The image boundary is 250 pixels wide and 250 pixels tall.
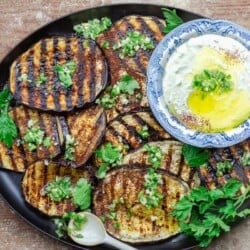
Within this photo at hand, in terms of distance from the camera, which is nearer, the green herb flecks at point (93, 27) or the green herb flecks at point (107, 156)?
the green herb flecks at point (107, 156)

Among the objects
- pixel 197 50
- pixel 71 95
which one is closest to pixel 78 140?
pixel 71 95

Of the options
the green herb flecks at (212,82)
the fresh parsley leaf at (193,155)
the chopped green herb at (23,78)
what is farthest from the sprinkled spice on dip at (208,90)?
the chopped green herb at (23,78)

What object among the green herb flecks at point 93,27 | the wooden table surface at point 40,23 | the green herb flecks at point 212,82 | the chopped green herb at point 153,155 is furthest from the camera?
the wooden table surface at point 40,23

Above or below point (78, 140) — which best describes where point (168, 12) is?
above

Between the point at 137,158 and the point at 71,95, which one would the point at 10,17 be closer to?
the point at 71,95

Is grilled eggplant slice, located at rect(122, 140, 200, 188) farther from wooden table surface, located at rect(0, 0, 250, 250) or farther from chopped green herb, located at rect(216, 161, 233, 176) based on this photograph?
wooden table surface, located at rect(0, 0, 250, 250)

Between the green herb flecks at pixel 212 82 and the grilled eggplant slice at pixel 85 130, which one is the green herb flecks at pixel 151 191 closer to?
the grilled eggplant slice at pixel 85 130

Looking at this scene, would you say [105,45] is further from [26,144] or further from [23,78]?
[26,144]
